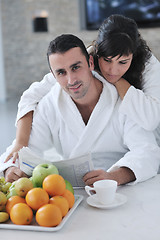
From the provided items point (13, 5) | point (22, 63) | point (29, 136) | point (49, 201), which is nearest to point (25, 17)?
point (13, 5)

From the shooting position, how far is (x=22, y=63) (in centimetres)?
877

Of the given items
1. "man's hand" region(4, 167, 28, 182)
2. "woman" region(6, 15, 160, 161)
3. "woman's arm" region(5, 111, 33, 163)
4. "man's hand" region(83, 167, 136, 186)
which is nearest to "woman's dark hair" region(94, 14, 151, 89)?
"woman" region(6, 15, 160, 161)

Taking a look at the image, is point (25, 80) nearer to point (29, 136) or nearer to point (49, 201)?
point (29, 136)

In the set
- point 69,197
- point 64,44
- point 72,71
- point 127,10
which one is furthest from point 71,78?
point 127,10

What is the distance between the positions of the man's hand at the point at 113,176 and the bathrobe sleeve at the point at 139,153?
24 mm

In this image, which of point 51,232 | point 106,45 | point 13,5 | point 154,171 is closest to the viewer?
point 51,232

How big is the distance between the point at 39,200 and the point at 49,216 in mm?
68

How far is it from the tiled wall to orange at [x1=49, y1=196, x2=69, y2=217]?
717cm

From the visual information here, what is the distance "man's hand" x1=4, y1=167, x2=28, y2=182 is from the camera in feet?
4.94

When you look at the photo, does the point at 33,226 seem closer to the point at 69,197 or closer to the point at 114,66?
the point at 69,197

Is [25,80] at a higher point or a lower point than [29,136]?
lower

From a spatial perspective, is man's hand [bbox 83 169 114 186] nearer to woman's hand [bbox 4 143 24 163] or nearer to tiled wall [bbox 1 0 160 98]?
woman's hand [bbox 4 143 24 163]

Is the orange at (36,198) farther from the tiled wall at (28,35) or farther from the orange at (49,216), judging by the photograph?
the tiled wall at (28,35)

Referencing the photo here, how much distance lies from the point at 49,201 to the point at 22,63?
7.90m
